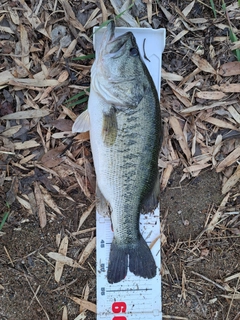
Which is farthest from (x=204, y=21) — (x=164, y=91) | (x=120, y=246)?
(x=120, y=246)

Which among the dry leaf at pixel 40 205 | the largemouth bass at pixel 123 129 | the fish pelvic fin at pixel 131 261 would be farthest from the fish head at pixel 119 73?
the fish pelvic fin at pixel 131 261

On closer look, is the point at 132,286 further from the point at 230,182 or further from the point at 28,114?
the point at 28,114

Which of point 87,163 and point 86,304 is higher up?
point 87,163

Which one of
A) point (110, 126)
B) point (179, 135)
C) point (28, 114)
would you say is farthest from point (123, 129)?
point (28, 114)

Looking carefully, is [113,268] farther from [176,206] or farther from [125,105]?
[125,105]

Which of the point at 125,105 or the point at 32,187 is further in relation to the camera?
the point at 32,187

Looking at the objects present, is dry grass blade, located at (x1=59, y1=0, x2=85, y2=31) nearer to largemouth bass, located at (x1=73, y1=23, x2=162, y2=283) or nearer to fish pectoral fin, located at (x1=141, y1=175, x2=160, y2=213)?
largemouth bass, located at (x1=73, y1=23, x2=162, y2=283)
